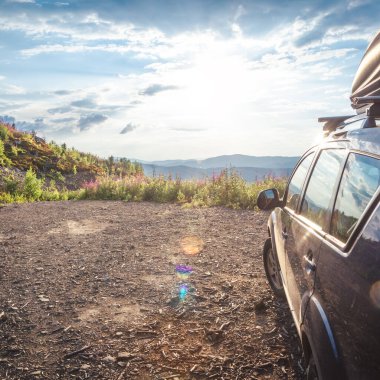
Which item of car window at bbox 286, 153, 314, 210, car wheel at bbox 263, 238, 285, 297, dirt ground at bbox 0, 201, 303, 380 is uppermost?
car window at bbox 286, 153, 314, 210

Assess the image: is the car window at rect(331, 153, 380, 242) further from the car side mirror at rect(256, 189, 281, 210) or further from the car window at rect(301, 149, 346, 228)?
the car side mirror at rect(256, 189, 281, 210)

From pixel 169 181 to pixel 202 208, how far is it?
12.8 ft

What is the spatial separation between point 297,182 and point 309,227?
112cm

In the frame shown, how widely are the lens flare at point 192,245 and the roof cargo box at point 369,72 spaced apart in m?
4.11

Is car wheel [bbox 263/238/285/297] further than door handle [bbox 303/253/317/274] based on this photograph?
Yes

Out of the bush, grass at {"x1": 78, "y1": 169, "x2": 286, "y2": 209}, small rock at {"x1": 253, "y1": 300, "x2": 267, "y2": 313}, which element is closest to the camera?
small rock at {"x1": 253, "y1": 300, "x2": 267, "y2": 313}

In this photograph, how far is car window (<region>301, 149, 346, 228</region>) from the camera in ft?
8.21

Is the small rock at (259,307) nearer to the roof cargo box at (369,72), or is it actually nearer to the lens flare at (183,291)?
the lens flare at (183,291)

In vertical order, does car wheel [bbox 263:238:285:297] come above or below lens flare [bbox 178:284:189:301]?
above

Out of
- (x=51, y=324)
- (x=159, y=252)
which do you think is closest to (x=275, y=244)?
(x=51, y=324)

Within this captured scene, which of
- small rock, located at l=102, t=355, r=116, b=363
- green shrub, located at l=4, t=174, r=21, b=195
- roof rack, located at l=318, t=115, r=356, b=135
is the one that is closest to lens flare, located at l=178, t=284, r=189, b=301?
small rock, located at l=102, t=355, r=116, b=363

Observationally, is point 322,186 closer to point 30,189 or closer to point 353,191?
point 353,191

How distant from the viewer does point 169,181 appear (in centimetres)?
1583

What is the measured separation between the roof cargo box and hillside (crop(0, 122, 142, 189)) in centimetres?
1534
